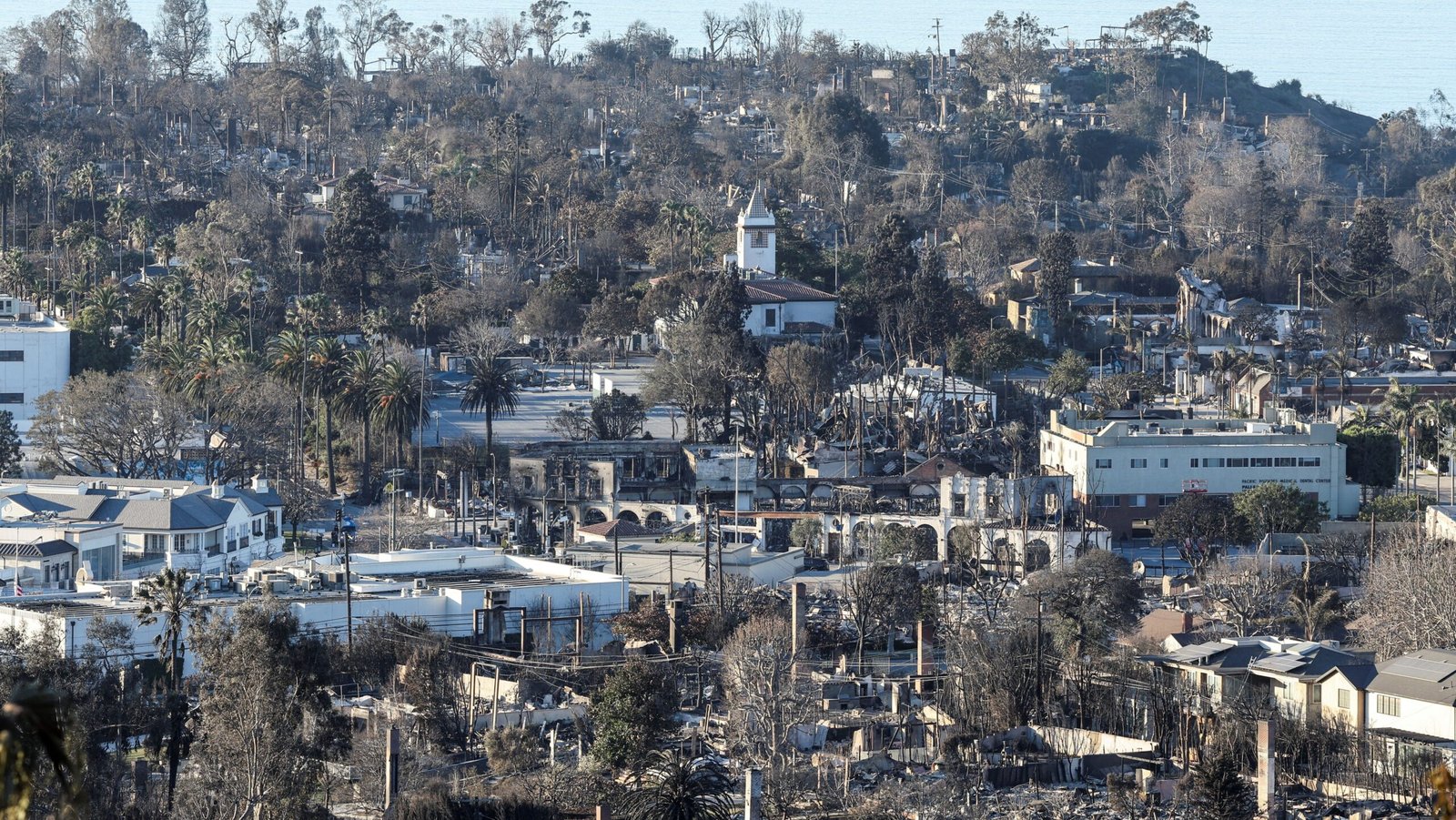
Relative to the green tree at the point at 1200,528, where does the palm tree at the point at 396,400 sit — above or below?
above

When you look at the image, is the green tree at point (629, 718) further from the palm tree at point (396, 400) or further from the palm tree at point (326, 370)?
the palm tree at point (326, 370)

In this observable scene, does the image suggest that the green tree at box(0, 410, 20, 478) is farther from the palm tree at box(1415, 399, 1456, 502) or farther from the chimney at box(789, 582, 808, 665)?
the palm tree at box(1415, 399, 1456, 502)

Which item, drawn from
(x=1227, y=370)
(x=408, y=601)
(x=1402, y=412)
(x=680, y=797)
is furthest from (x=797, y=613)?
(x=1227, y=370)

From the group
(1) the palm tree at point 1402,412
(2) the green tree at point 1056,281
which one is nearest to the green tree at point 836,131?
Result: (2) the green tree at point 1056,281

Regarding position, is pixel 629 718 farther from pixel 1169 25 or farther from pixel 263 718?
pixel 1169 25

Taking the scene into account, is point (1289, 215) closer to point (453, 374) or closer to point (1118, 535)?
point (453, 374)

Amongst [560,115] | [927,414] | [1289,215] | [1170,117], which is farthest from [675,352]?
[1170,117]

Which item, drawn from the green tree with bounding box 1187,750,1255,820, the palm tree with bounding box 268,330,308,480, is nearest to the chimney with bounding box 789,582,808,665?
the green tree with bounding box 1187,750,1255,820
